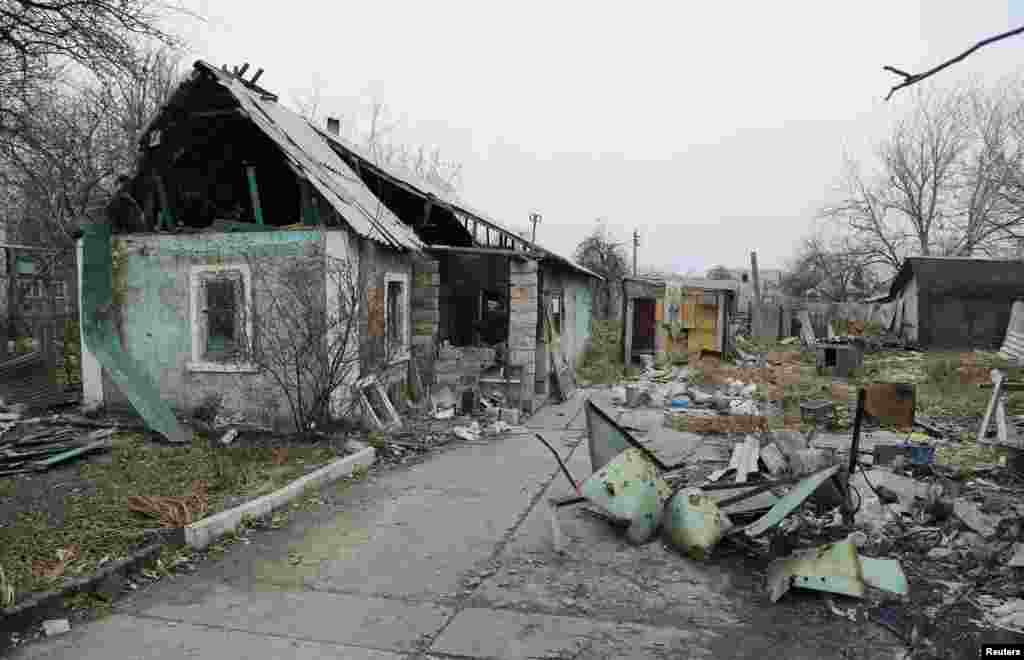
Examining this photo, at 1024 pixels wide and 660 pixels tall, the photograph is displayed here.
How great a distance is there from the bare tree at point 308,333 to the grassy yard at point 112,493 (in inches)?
31.5

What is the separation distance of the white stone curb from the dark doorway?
548 inches

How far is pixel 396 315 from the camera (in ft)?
35.3

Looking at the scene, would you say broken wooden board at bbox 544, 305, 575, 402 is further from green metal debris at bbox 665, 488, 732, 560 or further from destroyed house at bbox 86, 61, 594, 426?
green metal debris at bbox 665, 488, 732, 560

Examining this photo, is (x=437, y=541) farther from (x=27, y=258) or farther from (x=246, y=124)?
(x=27, y=258)

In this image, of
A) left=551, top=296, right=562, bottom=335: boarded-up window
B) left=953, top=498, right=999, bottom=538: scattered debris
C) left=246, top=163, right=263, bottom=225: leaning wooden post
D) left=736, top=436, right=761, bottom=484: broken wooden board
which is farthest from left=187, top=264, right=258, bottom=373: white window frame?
left=953, top=498, right=999, bottom=538: scattered debris

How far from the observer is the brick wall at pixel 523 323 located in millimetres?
11477

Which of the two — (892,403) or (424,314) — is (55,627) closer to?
(424,314)

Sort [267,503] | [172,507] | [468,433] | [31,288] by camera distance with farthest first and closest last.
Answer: [31,288], [468,433], [267,503], [172,507]

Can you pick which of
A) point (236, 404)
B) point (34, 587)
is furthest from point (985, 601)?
point (236, 404)

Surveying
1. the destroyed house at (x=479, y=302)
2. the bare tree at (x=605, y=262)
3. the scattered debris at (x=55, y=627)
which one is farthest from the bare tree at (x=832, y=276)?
the scattered debris at (x=55, y=627)

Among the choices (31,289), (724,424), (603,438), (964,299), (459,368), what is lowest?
(724,424)

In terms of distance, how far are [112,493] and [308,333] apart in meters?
2.79

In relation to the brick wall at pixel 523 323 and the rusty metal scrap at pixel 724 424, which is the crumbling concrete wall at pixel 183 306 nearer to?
the brick wall at pixel 523 323

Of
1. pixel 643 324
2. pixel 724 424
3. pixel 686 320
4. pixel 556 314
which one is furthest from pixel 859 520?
pixel 643 324
